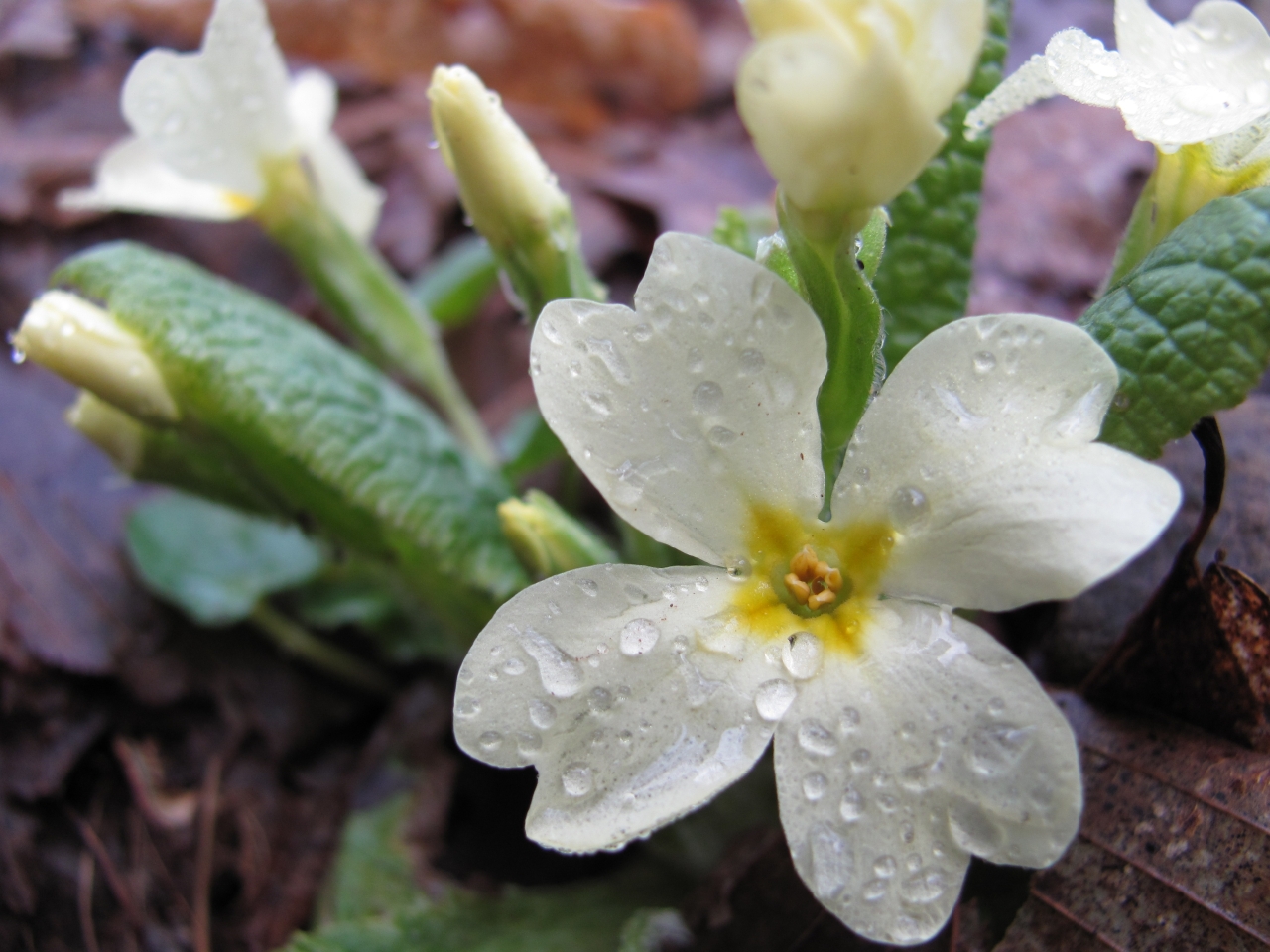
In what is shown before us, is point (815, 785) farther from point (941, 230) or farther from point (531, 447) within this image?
point (531, 447)

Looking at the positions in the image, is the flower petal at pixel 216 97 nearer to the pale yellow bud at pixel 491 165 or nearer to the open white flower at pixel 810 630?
the pale yellow bud at pixel 491 165

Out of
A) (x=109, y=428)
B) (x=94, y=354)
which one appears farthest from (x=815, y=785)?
(x=109, y=428)

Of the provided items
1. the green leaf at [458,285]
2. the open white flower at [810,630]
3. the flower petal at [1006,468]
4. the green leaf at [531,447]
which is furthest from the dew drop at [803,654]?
the green leaf at [458,285]

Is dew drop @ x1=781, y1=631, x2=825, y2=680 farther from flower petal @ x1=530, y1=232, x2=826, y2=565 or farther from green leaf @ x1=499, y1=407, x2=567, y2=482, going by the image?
green leaf @ x1=499, y1=407, x2=567, y2=482

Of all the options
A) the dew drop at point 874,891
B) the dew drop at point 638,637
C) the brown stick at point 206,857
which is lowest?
the brown stick at point 206,857

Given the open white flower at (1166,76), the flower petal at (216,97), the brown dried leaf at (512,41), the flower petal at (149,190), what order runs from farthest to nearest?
the brown dried leaf at (512,41)
the flower petal at (149,190)
the flower petal at (216,97)
the open white flower at (1166,76)

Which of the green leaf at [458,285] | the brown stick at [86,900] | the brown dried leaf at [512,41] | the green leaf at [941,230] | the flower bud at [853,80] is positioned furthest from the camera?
the brown dried leaf at [512,41]

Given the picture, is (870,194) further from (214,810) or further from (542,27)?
(542,27)

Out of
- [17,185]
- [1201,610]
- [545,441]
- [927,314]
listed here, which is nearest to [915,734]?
[1201,610]
